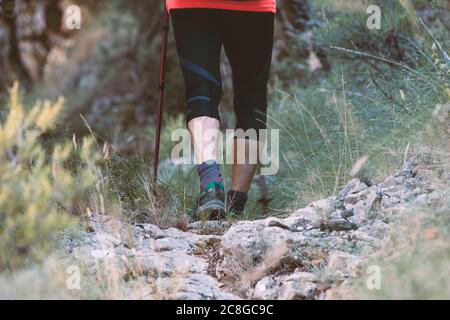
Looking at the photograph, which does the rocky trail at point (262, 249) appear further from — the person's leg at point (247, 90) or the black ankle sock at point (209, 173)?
the person's leg at point (247, 90)

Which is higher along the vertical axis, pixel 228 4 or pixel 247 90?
pixel 228 4

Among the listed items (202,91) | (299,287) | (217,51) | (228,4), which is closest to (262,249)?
(299,287)

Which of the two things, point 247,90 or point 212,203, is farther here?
point 247,90

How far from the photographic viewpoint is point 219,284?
3.14 metres

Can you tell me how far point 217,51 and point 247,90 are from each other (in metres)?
0.34

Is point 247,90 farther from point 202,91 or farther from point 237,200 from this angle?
point 237,200

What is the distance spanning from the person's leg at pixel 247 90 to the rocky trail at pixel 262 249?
1.78 feet

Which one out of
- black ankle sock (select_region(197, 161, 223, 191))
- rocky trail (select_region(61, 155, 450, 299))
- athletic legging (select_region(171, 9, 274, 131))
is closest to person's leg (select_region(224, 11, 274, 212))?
athletic legging (select_region(171, 9, 274, 131))

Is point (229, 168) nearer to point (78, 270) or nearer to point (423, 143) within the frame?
point (423, 143)

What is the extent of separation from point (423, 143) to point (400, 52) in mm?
2767

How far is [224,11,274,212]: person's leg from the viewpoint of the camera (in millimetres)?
4297

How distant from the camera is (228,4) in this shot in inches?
161

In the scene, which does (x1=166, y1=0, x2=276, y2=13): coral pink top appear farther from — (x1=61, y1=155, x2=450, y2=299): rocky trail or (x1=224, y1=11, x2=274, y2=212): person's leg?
(x1=61, y1=155, x2=450, y2=299): rocky trail
